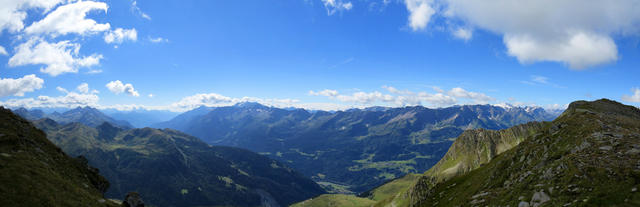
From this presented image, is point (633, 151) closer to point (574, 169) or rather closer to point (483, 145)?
point (574, 169)

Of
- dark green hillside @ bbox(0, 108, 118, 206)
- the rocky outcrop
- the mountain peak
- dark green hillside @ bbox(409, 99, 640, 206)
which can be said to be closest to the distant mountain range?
dark green hillside @ bbox(409, 99, 640, 206)

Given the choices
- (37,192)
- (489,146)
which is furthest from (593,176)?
(489,146)

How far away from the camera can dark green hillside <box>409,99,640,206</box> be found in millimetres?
32156

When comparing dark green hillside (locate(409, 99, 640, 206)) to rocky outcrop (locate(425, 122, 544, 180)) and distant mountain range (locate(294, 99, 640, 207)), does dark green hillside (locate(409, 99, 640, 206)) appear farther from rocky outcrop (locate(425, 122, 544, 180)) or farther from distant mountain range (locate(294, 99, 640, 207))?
rocky outcrop (locate(425, 122, 544, 180))

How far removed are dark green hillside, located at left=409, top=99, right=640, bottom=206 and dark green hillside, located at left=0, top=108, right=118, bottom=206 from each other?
208ft

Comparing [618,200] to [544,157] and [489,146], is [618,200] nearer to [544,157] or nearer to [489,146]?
[544,157]

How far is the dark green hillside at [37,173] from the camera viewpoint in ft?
113

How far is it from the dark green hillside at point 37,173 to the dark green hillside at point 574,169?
63.4 metres

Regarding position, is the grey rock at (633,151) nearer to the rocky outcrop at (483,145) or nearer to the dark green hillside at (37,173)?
the dark green hillside at (37,173)

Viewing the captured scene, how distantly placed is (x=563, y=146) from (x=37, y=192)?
8703 cm

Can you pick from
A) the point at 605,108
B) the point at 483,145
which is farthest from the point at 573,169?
the point at 483,145

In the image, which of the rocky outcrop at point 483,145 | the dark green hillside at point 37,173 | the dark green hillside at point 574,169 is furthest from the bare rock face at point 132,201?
the rocky outcrop at point 483,145

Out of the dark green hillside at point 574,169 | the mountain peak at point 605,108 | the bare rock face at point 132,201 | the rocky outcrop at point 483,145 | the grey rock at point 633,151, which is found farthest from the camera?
the rocky outcrop at point 483,145

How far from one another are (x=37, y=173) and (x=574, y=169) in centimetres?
7609
